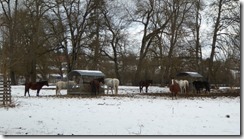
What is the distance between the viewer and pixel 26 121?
13531 mm

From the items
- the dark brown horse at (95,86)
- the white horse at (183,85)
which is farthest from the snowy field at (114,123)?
the white horse at (183,85)

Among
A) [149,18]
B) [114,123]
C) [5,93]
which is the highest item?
[149,18]

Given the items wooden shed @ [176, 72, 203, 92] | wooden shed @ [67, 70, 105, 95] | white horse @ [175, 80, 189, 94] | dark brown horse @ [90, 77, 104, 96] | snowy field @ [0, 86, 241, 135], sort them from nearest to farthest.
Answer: snowy field @ [0, 86, 241, 135]
dark brown horse @ [90, 77, 104, 96]
wooden shed @ [67, 70, 105, 95]
white horse @ [175, 80, 189, 94]
wooden shed @ [176, 72, 203, 92]

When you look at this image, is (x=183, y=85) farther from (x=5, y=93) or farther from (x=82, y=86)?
(x=5, y=93)

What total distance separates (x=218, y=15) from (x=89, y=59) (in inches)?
707

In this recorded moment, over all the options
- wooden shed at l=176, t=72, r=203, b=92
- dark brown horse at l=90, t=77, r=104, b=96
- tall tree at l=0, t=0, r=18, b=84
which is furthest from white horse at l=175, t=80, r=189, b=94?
tall tree at l=0, t=0, r=18, b=84

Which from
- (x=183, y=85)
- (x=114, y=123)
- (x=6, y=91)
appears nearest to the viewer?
(x=114, y=123)

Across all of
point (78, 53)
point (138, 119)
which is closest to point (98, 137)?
point (138, 119)

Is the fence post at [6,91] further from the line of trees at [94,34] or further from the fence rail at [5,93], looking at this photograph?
the line of trees at [94,34]

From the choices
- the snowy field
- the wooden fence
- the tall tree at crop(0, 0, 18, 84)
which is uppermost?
the tall tree at crop(0, 0, 18, 84)

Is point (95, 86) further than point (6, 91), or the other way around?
point (95, 86)

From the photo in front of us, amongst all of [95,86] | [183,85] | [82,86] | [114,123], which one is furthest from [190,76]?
[114,123]

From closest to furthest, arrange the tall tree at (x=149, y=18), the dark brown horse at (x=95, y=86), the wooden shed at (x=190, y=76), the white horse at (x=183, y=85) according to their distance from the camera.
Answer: the dark brown horse at (x=95, y=86) → the white horse at (x=183, y=85) → the wooden shed at (x=190, y=76) → the tall tree at (x=149, y=18)

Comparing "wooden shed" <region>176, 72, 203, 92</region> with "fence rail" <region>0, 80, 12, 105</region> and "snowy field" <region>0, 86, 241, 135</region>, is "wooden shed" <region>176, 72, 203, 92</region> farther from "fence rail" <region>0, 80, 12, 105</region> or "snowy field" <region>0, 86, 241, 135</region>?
"snowy field" <region>0, 86, 241, 135</region>
